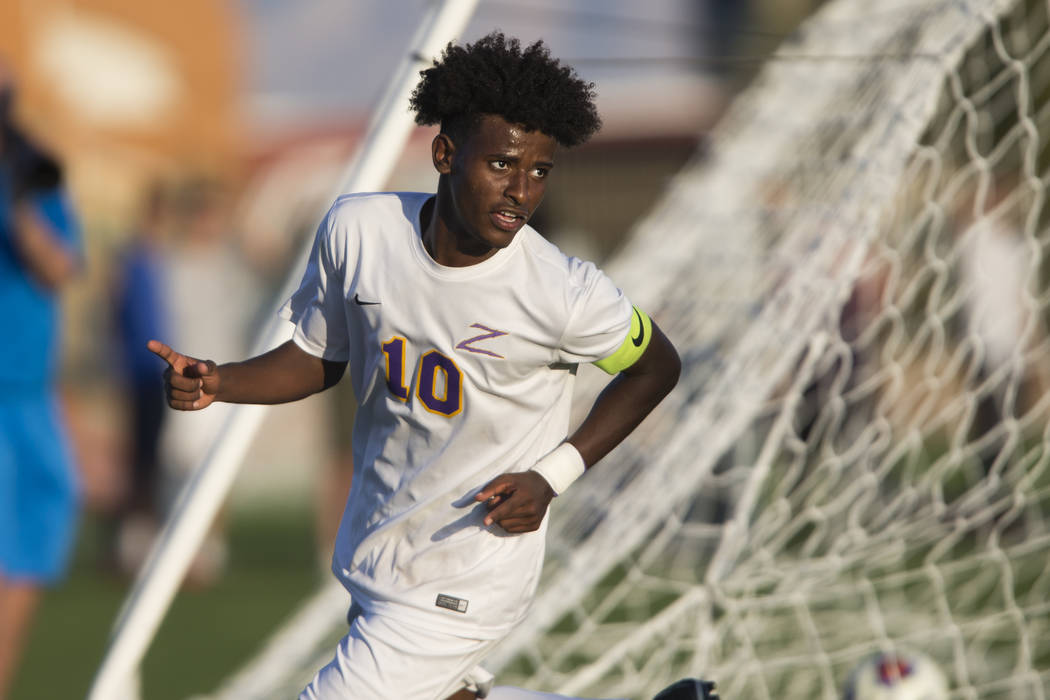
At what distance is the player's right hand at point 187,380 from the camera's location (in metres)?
2.18

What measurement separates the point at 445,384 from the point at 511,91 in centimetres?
51

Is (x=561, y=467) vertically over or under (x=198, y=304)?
over

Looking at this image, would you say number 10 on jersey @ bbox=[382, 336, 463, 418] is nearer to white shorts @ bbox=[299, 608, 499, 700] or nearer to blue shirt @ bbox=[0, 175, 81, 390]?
white shorts @ bbox=[299, 608, 499, 700]

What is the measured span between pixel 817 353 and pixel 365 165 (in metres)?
1.25

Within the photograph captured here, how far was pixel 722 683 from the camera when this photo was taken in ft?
12.1

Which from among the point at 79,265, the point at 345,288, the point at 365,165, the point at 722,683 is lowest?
the point at 722,683

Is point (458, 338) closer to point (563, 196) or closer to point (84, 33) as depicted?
point (563, 196)

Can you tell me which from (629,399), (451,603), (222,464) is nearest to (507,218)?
(629,399)

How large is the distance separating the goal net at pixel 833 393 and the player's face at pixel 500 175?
1.21m

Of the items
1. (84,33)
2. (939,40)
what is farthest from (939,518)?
(84,33)

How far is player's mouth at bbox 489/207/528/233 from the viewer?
81.7 inches

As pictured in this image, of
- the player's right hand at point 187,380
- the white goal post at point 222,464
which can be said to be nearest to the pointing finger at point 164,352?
the player's right hand at point 187,380

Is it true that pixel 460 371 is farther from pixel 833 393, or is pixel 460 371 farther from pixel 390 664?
pixel 833 393

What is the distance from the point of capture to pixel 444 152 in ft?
7.11
